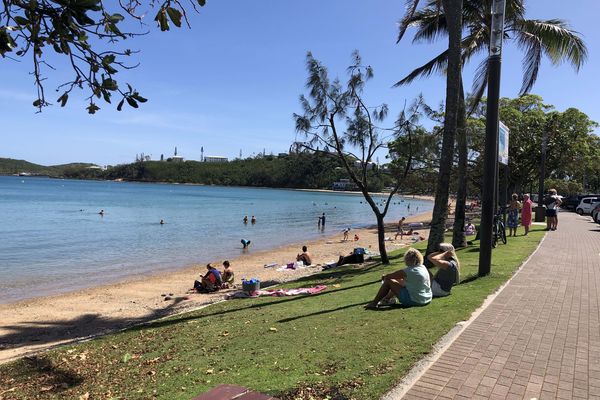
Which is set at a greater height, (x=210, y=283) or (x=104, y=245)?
(x=210, y=283)

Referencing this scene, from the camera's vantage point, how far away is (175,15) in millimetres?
2902

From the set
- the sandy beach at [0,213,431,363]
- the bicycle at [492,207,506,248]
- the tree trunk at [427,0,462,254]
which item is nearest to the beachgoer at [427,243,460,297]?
the tree trunk at [427,0,462,254]

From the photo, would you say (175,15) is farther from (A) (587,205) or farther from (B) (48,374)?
(A) (587,205)

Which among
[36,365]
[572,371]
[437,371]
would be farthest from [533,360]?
[36,365]

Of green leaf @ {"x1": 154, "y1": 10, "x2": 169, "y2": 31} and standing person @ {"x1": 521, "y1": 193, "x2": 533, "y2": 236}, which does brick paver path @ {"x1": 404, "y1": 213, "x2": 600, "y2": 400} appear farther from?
standing person @ {"x1": 521, "y1": 193, "x2": 533, "y2": 236}

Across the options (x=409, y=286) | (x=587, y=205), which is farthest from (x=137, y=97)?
(x=587, y=205)

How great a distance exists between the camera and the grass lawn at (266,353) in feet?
15.2

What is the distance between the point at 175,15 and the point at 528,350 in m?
4.71

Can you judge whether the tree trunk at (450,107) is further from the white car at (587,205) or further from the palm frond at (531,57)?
the white car at (587,205)

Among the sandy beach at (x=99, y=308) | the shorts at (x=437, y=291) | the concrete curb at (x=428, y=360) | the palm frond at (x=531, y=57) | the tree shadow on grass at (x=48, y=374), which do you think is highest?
the palm frond at (x=531, y=57)

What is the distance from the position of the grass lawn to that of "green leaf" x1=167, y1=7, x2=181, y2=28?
312cm

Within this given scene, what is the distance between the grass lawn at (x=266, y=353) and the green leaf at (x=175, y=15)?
312cm

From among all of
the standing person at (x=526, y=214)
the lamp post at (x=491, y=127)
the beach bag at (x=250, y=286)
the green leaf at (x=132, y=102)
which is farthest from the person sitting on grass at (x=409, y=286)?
the standing person at (x=526, y=214)

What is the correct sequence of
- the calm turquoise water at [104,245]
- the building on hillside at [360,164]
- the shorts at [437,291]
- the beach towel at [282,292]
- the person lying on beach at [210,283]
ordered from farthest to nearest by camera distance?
the calm turquoise water at [104,245] → the person lying on beach at [210,283] → the building on hillside at [360,164] → the beach towel at [282,292] → the shorts at [437,291]
